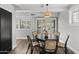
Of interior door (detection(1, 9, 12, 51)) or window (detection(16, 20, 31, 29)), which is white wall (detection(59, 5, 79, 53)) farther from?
window (detection(16, 20, 31, 29))

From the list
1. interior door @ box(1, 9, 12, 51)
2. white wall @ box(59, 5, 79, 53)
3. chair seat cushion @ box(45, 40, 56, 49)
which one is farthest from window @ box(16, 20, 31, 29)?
chair seat cushion @ box(45, 40, 56, 49)

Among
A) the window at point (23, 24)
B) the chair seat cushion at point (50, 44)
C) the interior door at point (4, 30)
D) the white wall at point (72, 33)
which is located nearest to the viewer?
the chair seat cushion at point (50, 44)

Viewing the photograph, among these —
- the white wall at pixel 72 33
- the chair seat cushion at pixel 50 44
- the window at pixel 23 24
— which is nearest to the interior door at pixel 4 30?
the chair seat cushion at pixel 50 44

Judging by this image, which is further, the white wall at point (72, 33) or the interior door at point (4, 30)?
the white wall at point (72, 33)

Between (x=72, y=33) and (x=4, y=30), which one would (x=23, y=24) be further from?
(x=4, y=30)

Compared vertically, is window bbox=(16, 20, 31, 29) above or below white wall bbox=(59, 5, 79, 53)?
above

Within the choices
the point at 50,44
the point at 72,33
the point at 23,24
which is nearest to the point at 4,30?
the point at 50,44

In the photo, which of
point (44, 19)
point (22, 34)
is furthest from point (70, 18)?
point (22, 34)

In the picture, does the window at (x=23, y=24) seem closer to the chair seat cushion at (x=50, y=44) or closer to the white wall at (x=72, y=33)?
the white wall at (x=72, y=33)

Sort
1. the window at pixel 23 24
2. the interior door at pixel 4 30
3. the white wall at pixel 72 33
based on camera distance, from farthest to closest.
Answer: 1. the window at pixel 23 24
2. the white wall at pixel 72 33
3. the interior door at pixel 4 30
